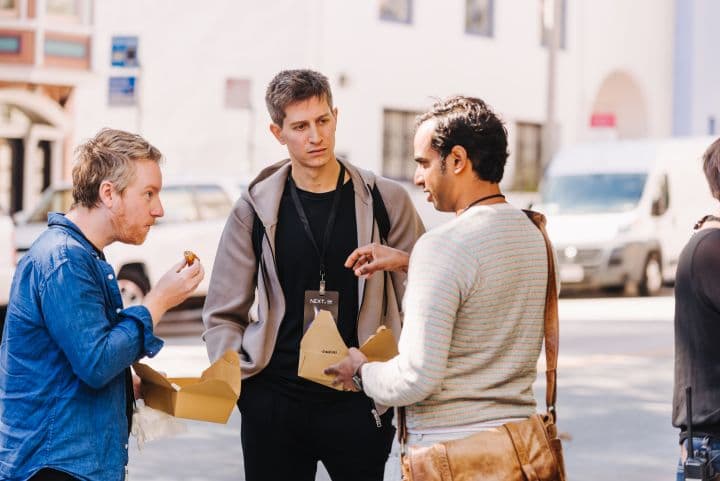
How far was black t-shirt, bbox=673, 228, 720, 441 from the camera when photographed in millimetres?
3904

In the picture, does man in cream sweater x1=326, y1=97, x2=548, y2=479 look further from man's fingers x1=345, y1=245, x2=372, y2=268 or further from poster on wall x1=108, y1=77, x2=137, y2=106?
poster on wall x1=108, y1=77, x2=137, y2=106

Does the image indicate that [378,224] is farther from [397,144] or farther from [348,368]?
[397,144]

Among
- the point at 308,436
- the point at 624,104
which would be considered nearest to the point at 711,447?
the point at 308,436

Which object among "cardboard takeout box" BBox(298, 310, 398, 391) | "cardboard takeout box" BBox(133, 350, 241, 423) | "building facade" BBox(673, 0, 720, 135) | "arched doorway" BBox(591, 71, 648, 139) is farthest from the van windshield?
"cardboard takeout box" BBox(133, 350, 241, 423)

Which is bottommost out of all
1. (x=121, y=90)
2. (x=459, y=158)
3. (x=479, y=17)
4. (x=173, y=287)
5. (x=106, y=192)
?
(x=173, y=287)

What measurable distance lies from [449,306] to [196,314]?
14.1m

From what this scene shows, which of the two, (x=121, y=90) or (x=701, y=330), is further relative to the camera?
(x=121, y=90)

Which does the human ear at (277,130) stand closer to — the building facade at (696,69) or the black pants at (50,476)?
the black pants at (50,476)

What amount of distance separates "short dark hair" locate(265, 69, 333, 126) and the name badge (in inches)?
22.5

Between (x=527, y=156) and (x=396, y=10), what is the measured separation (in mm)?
5566

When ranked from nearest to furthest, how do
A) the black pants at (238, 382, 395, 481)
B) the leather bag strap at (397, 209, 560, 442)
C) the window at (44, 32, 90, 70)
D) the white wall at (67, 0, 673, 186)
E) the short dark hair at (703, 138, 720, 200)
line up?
1. the leather bag strap at (397, 209, 560, 442)
2. the short dark hair at (703, 138, 720, 200)
3. the black pants at (238, 382, 395, 481)
4. the window at (44, 32, 90, 70)
5. the white wall at (67, 0, 673, 186)

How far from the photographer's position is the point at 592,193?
866 inches

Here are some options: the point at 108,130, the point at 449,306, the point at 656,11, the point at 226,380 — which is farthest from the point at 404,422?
the point at 656,11

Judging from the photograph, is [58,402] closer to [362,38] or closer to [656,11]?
[362,38]
